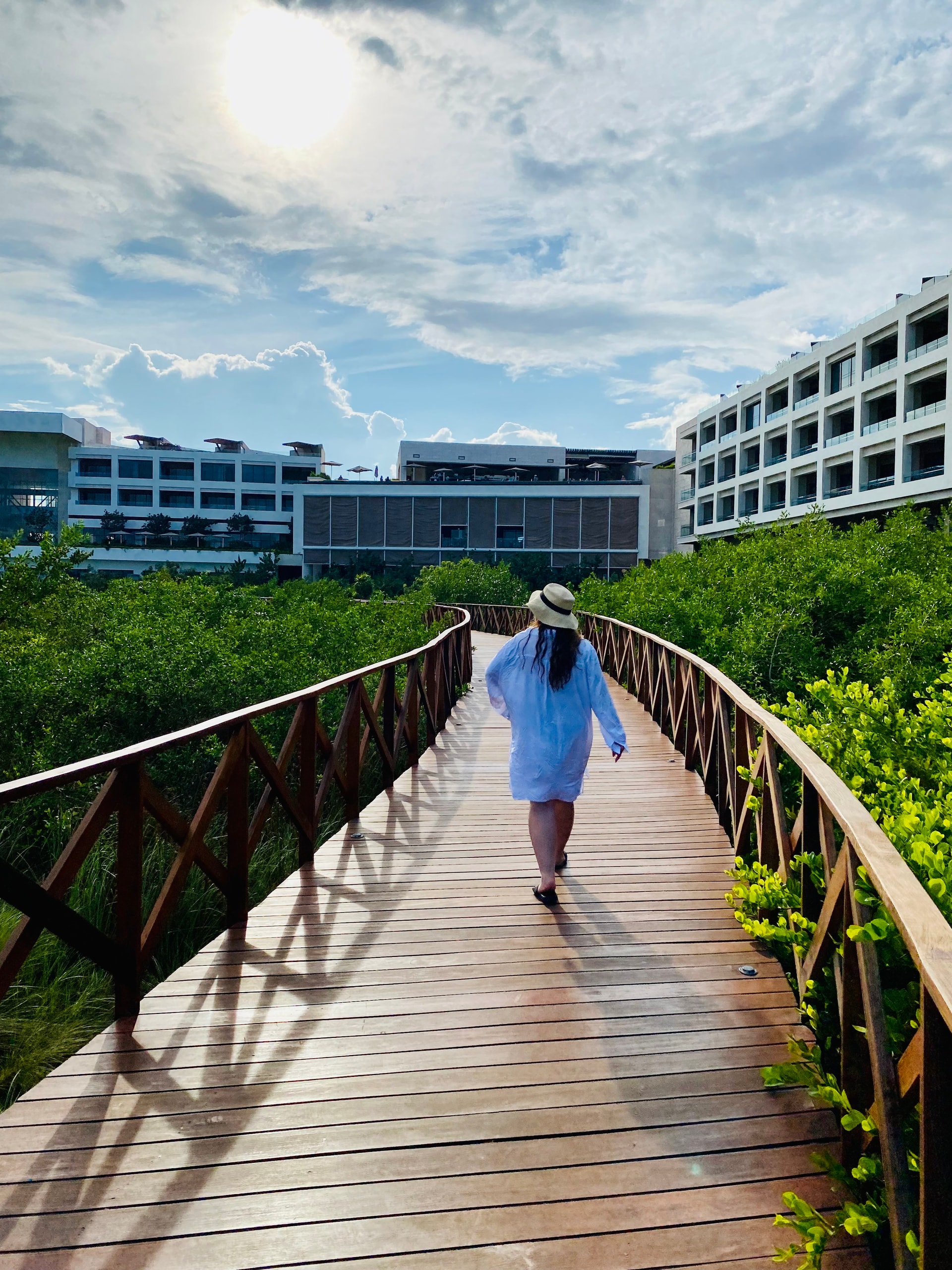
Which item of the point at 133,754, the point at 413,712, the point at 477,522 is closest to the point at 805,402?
the point at 477,522

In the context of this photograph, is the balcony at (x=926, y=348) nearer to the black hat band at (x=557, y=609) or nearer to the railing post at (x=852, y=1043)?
the black hat band at (x=557, y=609)

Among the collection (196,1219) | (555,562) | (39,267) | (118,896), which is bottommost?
(196,1219)

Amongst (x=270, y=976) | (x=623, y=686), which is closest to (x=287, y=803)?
(x=270, y=976)

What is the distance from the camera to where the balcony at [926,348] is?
89.2 ft

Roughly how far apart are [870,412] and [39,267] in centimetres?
2864

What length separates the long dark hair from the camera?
154 inches

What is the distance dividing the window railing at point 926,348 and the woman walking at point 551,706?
28608 mm

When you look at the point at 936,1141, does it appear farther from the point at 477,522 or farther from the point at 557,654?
the point at 477,522

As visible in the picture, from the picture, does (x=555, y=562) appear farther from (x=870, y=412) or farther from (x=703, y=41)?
(x=703, y=41)

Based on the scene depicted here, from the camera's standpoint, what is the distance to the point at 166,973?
207 inches

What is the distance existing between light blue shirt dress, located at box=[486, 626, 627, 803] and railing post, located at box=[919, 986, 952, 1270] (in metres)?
2.33

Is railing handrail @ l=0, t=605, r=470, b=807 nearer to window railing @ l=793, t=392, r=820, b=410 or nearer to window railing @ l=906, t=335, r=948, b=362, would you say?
window railing @ l=906, t=335, r=948, b=362

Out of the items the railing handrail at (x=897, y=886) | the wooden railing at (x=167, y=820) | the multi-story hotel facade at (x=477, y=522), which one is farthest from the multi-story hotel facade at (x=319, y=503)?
the railing handrail at (x=897, y=886)

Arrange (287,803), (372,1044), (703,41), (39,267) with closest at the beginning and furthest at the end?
(372,1044) → (287,803) → (703,41) → (39,267)
